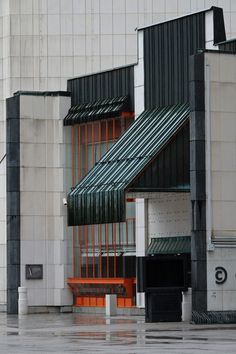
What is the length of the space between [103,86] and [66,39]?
431 inches

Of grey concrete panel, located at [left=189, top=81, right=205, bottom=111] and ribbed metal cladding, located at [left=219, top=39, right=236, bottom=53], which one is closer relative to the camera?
grey concrete panel, located at [left=189, top=81, right=205, bottom=111]

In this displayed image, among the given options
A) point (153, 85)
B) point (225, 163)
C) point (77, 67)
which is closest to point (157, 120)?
point (153, 85)

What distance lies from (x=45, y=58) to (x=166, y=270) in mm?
23096

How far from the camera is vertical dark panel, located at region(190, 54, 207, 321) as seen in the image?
4488 cm

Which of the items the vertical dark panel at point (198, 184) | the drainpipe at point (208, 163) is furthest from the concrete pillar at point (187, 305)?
the drainpipe at point (208, 163)

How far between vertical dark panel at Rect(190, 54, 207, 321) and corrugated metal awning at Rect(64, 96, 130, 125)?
30.8 feet

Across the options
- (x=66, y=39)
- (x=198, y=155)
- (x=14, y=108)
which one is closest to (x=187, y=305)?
(x=198, y=155)

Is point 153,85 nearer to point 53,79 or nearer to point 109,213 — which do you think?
point 109,213

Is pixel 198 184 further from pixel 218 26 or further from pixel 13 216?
pixel 13 216

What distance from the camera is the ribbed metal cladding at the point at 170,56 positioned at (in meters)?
50.1

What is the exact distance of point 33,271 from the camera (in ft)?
189

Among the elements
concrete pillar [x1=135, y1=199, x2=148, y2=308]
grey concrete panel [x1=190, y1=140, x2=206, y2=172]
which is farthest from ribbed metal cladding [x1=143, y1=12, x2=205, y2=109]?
grey concrete panel [x1=190, y1=140, x2=206, y2=172]

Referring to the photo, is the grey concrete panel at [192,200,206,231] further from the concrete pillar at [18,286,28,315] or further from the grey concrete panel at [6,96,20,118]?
the grey concrete panel at [6,96,20,118]

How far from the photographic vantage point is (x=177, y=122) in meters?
49.2
